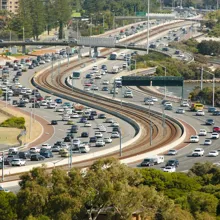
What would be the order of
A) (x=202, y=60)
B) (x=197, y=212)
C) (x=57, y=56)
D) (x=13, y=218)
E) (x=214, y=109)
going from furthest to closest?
(x=202, y=60) < (x=57, y=56) < (x=214, y=109) < (x=197, y=212) < (x=13, y=218)

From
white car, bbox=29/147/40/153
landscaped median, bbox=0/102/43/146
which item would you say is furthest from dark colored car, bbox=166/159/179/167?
landscaped median, bbox=0/102/43/146

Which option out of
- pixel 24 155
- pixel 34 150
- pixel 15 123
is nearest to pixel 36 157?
pixel 24 155

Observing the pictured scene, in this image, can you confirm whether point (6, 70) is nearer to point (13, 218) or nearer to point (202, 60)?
point (202, 60)

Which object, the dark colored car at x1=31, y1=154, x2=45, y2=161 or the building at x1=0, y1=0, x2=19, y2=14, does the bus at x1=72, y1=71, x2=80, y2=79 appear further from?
the building at x1=0, y1=0, x2=19, y2=14

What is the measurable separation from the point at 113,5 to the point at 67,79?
74522mm

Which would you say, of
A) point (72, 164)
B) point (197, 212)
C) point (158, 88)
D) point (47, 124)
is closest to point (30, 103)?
point (47, 124)

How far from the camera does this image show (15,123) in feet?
213

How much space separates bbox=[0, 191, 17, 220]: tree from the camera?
108 feet

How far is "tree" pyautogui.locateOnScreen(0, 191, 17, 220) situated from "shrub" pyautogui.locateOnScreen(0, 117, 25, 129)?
30.5 meters

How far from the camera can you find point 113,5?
164 meters

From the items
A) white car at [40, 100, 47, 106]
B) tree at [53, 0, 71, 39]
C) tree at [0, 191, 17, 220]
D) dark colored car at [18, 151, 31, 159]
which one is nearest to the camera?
tree at [0, 191, 17, 220]

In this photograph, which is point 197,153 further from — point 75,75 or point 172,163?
point 75,75

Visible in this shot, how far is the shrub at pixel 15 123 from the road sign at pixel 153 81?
1778cm

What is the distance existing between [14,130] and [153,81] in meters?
20.4
